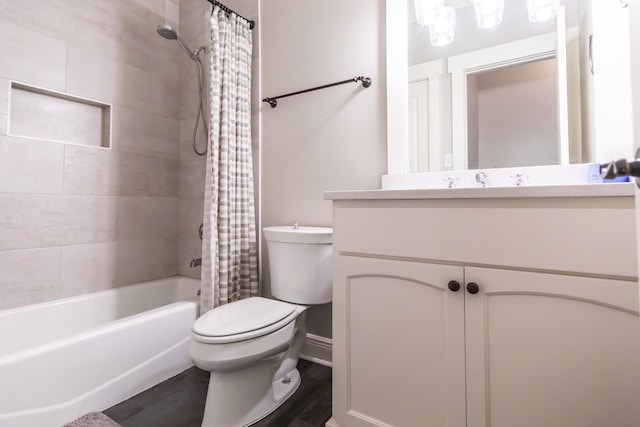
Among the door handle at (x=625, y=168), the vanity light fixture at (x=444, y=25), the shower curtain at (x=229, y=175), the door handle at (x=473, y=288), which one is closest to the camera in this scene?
the door handle at (x=625, y=168)

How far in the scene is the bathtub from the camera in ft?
3.53

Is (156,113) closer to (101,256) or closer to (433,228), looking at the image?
(101,256)

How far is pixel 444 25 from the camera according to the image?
1.42 meters

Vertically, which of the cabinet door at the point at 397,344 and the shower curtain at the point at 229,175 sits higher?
the shower curtain at the point at 229,175

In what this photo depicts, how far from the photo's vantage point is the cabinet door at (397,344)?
900mm

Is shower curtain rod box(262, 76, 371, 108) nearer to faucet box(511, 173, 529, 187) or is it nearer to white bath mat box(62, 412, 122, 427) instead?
faucet box(511, 173, 529, 187)

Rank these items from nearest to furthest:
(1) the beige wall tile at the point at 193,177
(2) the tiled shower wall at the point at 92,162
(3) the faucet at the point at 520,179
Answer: (3) the faucet at the point at 520,179, (2) the tiled shower wall at the point at 92,162, (1) the beige wall tile at the point at 193,177

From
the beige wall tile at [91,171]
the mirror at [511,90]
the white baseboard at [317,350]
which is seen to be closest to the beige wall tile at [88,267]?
the beige wall tile at [91,171]

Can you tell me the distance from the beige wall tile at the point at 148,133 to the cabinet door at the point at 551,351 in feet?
6.98

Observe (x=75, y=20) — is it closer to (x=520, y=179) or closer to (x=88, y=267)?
(x=88, y=267)

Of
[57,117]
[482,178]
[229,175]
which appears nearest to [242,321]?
[229,175]

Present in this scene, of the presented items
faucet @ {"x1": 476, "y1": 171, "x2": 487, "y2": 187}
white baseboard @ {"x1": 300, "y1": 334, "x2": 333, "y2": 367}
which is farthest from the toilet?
faucet @ {"x1": 476, "y1": 171, "x2": 487, "y2": 187}

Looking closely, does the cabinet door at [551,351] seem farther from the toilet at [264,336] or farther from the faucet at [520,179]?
the toilet at [264,336]

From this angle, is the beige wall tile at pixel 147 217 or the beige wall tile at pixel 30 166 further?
the beige wall tile at pixel 147 217
